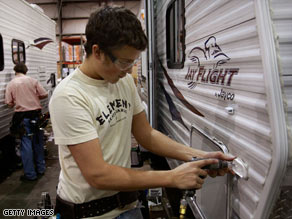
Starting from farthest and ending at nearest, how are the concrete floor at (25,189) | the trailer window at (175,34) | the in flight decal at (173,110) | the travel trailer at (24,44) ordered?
the travel trailer at (24,44) < the concrete floor at (25,189) < the in flight decal at (173,110) < the trailer window at (175,34)

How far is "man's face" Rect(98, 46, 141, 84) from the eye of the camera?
147 centimetres

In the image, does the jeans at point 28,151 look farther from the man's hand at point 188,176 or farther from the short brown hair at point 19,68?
the man's hand at point 188,176

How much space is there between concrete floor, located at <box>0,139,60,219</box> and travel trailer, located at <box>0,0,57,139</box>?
87 centimetres

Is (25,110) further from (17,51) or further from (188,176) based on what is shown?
(188,176)

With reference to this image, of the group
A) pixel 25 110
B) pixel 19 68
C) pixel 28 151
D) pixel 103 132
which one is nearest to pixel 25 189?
pixel 28 151

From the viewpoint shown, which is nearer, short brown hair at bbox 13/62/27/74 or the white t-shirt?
the white t-shirt

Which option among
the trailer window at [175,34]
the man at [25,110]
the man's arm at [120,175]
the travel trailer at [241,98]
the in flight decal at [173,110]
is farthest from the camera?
the man at [25,110]

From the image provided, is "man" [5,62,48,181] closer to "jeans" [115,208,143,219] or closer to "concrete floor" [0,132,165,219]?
"concrete floor" [0,132,165,219]

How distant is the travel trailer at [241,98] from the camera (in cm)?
116

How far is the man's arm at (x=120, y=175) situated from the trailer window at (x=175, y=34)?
158cm

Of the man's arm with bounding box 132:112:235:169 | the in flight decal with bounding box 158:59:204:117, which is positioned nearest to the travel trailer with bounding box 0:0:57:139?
the in flight decal with bounding box 158:59:204:117

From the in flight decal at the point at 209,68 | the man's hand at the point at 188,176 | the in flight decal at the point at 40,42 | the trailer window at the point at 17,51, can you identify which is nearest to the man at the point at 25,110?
the trailer window at the point at 17,51

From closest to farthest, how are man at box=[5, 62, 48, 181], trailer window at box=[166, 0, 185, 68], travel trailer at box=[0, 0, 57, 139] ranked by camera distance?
1. trailer window at box=[166, 0, 185, 68]
2. man at box=[5, 62, 48, 181]
3. travel trailer at box=[0, 0, 57, 139]

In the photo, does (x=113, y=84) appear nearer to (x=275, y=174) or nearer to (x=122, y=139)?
(x=122, y=139)
